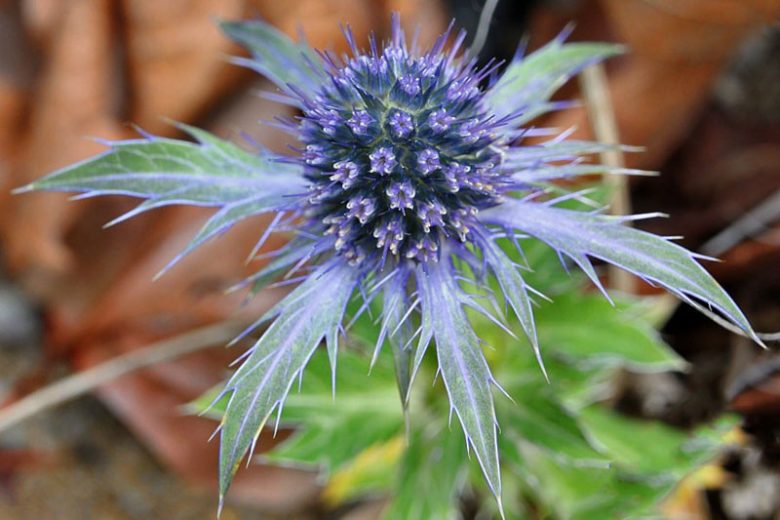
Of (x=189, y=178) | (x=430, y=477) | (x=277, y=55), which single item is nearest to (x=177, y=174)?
(x=189, y=178)

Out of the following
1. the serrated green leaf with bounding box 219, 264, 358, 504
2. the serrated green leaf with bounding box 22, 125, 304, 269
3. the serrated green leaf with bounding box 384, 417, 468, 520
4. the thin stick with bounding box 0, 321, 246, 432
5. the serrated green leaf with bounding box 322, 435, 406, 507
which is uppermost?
the serrated green leaf with bounding box 22, 125, 304, 269

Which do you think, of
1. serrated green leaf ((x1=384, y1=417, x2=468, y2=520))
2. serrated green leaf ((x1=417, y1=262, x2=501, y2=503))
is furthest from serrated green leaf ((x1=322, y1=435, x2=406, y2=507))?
serrated green leaf ((x1=417, y1=262, x2=501, y2=503))

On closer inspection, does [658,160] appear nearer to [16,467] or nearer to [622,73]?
[622,73]

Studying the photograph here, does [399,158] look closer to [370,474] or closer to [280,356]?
[280,356]

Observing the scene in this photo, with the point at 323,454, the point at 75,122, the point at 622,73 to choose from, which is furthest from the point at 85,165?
the point at 622,73

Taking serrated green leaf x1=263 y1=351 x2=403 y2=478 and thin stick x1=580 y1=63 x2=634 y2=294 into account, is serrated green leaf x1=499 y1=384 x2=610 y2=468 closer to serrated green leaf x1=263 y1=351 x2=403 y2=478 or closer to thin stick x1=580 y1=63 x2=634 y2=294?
serrated green leaf x1=263 y1=351 x2=403 y2=478

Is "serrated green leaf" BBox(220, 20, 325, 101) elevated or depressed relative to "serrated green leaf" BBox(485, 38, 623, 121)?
elevated

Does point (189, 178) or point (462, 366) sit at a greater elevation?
point (189, 178)
